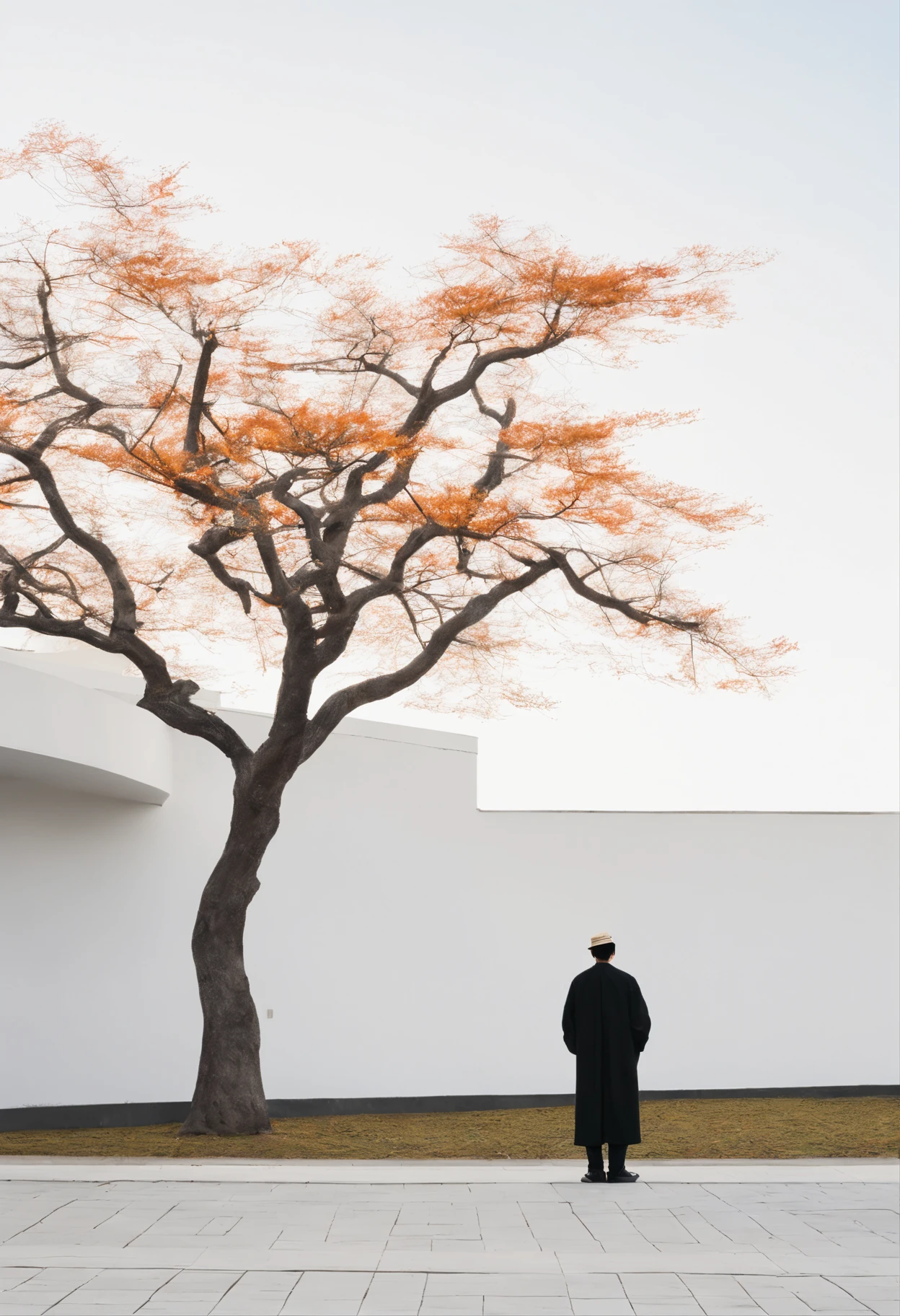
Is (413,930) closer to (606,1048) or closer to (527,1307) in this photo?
(606,1048)

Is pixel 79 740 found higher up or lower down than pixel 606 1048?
higher up

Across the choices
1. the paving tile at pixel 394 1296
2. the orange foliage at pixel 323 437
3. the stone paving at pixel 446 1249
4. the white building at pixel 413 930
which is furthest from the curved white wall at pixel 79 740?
the paving tile at pixel 394 1296

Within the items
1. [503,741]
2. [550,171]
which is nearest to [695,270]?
[550,171]

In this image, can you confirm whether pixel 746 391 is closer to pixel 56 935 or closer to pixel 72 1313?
pixel 56 935

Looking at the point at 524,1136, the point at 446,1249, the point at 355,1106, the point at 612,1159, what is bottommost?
the point at 355,1106

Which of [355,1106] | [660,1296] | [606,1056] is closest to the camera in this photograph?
[660,1296]

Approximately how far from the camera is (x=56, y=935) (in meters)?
9.80

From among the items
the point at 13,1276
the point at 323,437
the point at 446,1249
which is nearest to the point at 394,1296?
the point at 446,1249

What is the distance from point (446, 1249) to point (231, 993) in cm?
423

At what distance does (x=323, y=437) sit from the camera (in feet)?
27.1

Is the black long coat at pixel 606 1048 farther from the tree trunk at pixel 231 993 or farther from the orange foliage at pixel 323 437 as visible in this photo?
the orange foliage at pixel 323 437

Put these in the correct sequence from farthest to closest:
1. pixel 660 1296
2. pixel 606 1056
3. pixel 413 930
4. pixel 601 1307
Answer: pixel 413 930, pixel 606 1056, pixel 660 1296, pixel 601 1307

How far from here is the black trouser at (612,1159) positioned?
19.8 ft

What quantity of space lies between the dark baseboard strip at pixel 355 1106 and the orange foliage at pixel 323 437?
3609 mm
